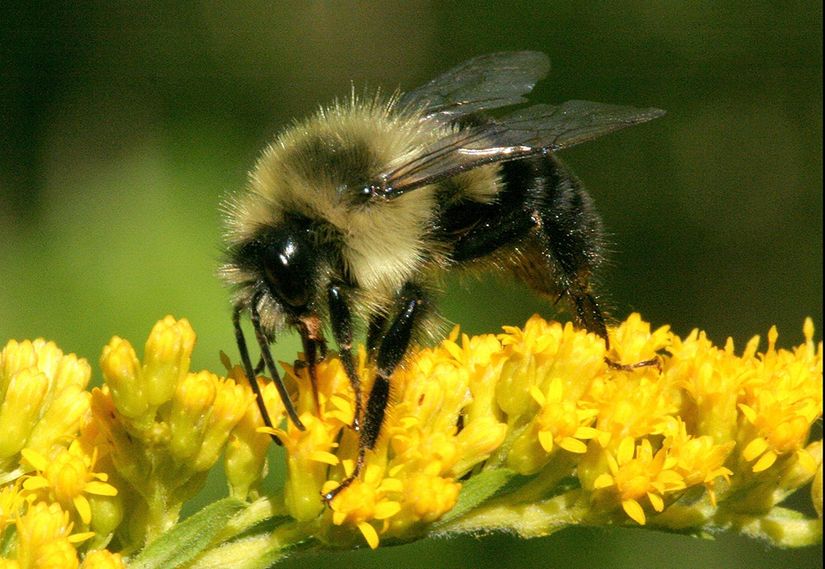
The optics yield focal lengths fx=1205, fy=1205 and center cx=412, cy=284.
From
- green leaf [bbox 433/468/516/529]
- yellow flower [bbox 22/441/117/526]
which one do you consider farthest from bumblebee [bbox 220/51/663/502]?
yellow flower [bbox 22/441/117/526]

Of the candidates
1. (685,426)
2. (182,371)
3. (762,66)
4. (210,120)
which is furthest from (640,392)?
(762,66)

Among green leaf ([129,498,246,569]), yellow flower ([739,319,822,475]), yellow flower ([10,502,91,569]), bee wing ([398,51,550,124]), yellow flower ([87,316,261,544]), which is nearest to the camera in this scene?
yellow flower ([10,502,91,569])

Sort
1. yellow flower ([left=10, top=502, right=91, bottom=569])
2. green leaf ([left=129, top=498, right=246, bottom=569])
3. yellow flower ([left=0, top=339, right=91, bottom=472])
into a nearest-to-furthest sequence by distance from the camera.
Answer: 1. yellow flower ([left=10, top=502, right=91, bottom=569])
2. green leaf ([left=129, top=498, right=246, bottom=569])
3. yellow flower ([left=0, top=339, right=91, bottom=472])

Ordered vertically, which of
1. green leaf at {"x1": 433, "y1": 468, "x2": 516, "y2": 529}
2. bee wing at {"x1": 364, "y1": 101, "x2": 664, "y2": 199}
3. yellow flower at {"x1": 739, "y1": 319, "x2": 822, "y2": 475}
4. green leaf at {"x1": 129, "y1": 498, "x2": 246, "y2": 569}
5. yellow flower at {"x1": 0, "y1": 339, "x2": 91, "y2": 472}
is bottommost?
yellow flower at {"x1": 739, "y1": 319, "x2": 822, "y2": 475}

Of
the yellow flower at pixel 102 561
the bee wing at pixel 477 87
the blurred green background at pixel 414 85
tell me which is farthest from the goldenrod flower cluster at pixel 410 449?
the blurred green background at pixel 414 85

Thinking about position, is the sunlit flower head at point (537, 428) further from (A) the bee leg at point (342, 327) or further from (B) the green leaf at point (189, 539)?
(B) the green leaf at point (189, 539)

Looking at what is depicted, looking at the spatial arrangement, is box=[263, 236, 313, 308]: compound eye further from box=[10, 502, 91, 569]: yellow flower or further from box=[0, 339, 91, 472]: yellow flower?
box=[10, 502, 91, 569]: yellow flower

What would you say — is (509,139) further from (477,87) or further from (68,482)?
(68,482)
